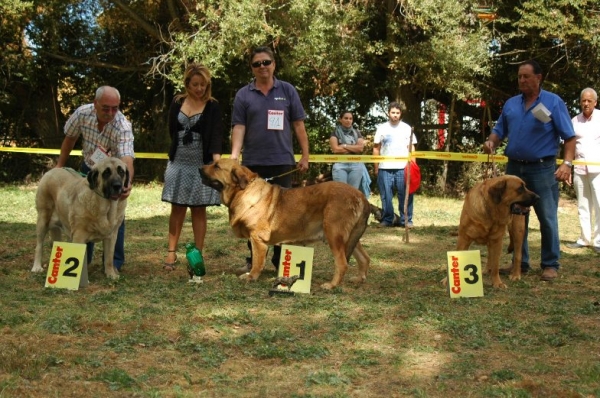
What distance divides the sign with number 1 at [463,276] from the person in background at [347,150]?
5.75 m

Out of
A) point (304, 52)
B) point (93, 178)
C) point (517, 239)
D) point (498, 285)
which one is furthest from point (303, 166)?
point (304, 52)

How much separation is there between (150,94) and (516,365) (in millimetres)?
17018

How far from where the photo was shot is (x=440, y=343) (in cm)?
482

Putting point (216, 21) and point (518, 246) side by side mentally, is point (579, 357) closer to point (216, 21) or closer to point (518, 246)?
point (518, 246)

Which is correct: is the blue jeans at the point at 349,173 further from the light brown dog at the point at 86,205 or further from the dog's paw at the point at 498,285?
the light brown dog at the point at 86,205

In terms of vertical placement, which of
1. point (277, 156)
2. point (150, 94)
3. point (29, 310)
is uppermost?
point (150, 94)

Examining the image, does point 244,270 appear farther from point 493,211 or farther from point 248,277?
point 493,211

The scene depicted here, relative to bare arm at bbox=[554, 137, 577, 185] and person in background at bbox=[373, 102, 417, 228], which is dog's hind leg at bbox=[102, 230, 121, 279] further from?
person in background at bbox=[373, 102, 417, 228]

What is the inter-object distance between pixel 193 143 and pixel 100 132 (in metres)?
0.86

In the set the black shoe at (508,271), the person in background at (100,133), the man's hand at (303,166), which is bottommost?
the black shoe at (508,271)

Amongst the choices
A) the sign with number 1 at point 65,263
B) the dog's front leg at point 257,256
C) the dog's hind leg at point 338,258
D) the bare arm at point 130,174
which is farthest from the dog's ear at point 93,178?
the dog's hind leg at point 338,258

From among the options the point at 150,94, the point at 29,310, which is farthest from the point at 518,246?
the point at 150,94

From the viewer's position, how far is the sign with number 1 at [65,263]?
6.18 metres

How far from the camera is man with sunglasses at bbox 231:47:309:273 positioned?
6.83 metres
